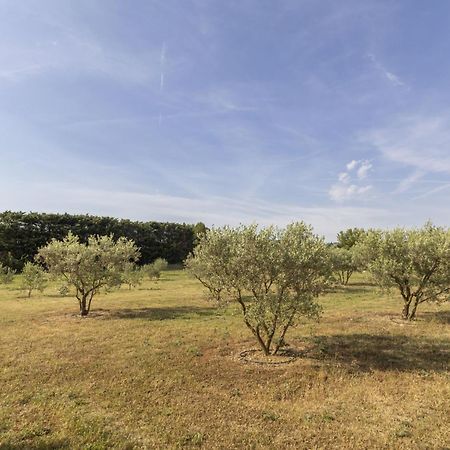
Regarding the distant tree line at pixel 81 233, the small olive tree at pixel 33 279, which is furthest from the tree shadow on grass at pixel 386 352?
the distant tree line at pixel 81 233

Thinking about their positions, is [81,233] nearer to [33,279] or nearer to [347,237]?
[33,279]

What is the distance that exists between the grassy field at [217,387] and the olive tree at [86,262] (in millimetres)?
5272

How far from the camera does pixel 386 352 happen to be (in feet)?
69.8

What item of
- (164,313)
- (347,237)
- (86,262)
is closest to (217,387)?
(164,313)

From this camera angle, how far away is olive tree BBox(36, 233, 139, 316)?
33.5 metres

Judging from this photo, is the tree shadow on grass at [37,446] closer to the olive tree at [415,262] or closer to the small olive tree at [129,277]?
the small olive tree at [129,277]

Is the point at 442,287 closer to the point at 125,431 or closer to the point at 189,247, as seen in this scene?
the point at 125,431

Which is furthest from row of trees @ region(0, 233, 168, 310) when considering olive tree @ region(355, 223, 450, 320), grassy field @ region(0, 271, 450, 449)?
olive tree @ region(355, 223, 450, 320)

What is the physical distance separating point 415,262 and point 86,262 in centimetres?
2931

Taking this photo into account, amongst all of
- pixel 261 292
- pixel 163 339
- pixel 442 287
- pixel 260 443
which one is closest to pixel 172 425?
pixel 260 443

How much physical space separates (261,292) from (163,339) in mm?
8690

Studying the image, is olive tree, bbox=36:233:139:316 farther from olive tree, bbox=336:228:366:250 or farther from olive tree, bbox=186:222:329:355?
olive tree, bbox=336:228:366:250

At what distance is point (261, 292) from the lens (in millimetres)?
20266

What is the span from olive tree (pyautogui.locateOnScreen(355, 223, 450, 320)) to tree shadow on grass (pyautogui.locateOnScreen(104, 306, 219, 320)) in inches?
630
